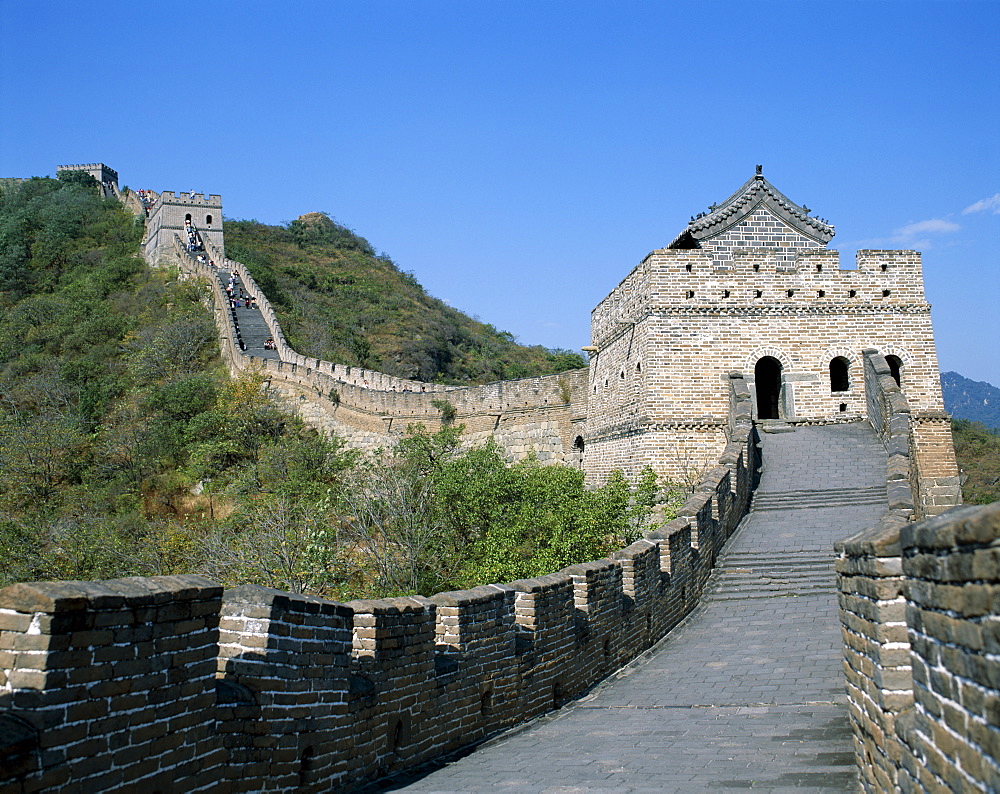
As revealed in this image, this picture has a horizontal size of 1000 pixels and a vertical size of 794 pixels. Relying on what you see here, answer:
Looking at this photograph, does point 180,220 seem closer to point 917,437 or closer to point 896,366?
point 896,366

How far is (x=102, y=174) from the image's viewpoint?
7469 centimetres

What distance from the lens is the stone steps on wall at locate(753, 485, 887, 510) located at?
14906mm

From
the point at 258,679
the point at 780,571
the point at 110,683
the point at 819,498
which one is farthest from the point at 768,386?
the point at 110,683

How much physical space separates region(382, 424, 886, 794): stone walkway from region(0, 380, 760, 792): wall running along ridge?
408 millimetres

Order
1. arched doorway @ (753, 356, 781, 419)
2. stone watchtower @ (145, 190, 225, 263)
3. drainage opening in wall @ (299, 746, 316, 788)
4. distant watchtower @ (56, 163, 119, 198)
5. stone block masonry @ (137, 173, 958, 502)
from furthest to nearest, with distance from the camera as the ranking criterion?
distant watchtower @ (56, 163, 119, 198)
stone watchtower @ (145, 190, 225, 263)
arched doorway @ (753, 356, 781, 419)
stone block masonry @ (137, 173, 958, 502)
drainage opening in wall @ (299, 746, 316, 788)

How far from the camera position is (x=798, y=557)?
1324 centimetres

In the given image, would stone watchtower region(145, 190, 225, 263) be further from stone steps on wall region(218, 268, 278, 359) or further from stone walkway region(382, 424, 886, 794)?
stone walkway region(382, 424, 886, 794)

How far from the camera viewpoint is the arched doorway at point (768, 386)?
69.2 feet

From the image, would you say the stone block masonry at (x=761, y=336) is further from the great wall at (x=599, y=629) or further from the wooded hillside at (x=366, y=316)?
the wooded hillside at (x=366, y=316)

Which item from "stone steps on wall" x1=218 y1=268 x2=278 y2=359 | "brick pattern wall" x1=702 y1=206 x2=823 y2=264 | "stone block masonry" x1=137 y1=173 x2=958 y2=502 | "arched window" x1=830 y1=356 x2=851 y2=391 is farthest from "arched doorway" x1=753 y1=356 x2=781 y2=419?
"stone steps on wall" x1=218 y1=268 x2=278 y2=359

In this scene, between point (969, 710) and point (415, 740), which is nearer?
point (969, 710)

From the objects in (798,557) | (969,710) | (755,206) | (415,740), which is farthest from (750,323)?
(969,710)

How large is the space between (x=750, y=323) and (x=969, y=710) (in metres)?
17.0

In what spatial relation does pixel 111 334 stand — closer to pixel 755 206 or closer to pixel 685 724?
pixel 755 206
